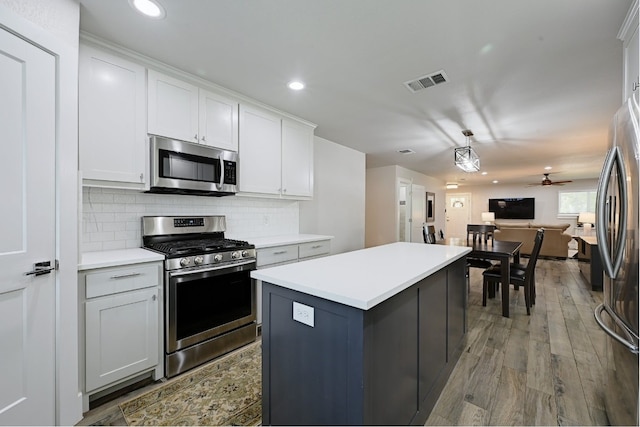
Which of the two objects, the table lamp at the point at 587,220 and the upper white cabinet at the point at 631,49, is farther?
the table lamp at the point at 587,220

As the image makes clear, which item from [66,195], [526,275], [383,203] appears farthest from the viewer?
[383,203]

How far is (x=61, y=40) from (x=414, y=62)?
7.48ft

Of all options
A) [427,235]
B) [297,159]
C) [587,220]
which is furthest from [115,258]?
[587,220]

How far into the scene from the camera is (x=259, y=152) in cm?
299

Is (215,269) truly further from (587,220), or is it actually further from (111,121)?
(587,220)

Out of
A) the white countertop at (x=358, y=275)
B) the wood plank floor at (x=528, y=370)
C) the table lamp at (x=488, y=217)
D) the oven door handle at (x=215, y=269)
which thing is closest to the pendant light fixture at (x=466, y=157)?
the wood plank floor at (x=528, y=370)

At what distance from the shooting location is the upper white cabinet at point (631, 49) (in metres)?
1.50

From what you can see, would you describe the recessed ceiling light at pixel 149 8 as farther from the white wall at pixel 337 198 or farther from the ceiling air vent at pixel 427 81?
the white wall at pixel 337 198

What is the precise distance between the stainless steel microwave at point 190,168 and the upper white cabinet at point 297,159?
74 centimetres

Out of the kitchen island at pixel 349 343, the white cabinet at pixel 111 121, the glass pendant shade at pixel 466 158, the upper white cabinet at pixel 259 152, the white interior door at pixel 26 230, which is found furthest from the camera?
the glass pendant shade at pixel 466 158

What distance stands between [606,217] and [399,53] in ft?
5.31

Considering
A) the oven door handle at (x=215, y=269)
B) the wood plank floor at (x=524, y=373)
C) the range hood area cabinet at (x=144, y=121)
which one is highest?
the range hood area cabinet at (x=144, y=121)

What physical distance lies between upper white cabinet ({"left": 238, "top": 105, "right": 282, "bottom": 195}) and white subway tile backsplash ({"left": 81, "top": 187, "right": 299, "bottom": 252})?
328 mm

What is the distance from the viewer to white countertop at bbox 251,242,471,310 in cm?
111
